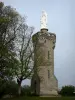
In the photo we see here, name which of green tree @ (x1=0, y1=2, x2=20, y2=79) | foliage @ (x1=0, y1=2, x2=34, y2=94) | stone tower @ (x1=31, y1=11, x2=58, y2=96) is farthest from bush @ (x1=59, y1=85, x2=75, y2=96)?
green tree @ (x1=0, y1=2, x2=20, y2=79)

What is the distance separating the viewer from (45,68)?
49594mm

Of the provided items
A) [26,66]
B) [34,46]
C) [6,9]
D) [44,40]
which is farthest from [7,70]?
[44,40]

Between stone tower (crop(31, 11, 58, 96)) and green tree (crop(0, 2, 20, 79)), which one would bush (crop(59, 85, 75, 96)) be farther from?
green tree (crop(0, 2, 20, 79))

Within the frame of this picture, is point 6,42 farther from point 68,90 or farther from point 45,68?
point 68,90

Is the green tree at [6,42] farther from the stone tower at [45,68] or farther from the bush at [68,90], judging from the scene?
the bush at [68,90]

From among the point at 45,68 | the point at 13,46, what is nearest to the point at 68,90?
the point at 45,68

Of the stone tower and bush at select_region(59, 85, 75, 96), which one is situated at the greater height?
the stone tower

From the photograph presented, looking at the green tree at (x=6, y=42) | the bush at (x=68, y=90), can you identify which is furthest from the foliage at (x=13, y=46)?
the bush at (x=68, y=90)

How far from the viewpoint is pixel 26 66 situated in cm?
4194

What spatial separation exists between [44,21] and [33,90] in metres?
14.8

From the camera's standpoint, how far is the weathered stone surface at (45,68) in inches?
1921

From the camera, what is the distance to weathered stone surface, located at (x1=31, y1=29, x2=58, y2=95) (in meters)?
48.8

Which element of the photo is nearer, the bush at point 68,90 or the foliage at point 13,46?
the foliage at point 13,46

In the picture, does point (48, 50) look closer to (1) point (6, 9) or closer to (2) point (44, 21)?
(2) point (44, 21)
